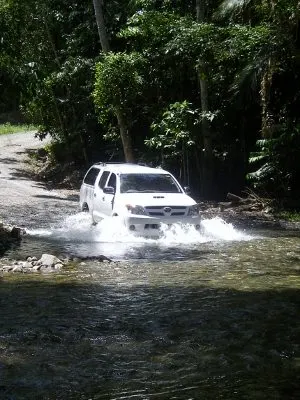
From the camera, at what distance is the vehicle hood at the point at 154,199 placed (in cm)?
1227

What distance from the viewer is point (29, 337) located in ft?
20.1

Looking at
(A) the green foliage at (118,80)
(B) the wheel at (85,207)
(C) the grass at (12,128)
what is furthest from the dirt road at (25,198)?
(C) the grass at (12,128)

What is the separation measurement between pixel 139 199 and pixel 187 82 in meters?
12.4

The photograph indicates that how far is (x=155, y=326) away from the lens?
259 inches

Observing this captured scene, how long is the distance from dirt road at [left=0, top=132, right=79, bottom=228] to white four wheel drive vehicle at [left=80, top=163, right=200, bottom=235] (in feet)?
8.28

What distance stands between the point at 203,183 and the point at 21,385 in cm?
1753

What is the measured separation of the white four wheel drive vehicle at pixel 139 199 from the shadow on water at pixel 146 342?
3658 millimetres

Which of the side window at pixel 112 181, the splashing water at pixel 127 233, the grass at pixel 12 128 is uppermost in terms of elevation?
the grass at pixel 12 128

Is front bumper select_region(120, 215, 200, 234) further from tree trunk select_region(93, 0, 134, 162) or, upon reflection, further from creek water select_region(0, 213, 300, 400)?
tree trunk select_region(93, 0, 134, 162)

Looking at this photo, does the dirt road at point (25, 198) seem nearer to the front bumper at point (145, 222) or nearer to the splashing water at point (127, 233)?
the splashing water at point (127, 233)

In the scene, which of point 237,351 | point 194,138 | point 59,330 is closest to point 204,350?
point 237,351

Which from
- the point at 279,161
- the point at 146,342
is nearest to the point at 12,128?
the point at 279,161

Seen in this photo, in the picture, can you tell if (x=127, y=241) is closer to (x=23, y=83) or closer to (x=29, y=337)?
(x=23, y=83)

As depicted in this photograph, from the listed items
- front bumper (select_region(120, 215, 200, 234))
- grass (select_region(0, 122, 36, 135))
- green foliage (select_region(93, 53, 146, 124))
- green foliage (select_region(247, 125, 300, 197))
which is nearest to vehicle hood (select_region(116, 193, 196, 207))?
front bumper (select_region(120, 215, 200, 234))
